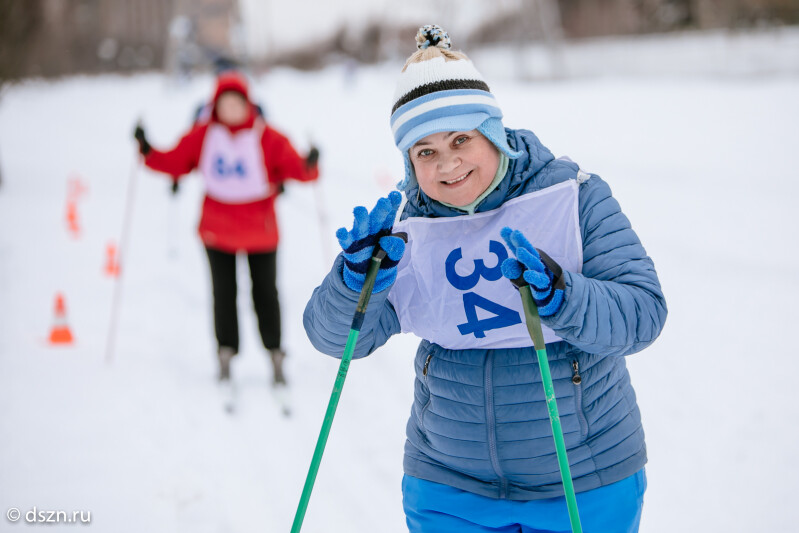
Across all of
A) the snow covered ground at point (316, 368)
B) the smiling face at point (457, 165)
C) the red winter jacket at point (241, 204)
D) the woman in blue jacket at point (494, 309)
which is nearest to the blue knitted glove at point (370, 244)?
the woman in blue jacket at point (494, 309)

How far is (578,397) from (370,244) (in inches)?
27.4

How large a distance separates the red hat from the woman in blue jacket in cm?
303

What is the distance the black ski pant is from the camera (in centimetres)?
493

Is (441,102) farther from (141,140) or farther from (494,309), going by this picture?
(141,140)

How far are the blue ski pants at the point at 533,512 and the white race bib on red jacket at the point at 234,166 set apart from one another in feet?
10.6

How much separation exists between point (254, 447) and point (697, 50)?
18614 mm

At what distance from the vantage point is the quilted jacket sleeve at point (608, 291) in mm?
1709

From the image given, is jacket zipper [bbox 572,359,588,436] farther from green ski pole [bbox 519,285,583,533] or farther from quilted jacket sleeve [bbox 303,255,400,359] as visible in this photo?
quilted jacket sleeve [bbox 303,255,400,359]

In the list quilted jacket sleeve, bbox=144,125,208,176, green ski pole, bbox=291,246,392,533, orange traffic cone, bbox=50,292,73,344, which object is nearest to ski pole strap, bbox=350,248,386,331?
green ski pole, bbox=291,246,392,533

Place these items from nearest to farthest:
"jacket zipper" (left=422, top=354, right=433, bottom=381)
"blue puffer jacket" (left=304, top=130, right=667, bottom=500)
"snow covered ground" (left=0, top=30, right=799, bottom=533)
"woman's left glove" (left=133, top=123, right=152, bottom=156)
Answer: "blue puffer jacket" (left=304, top=130, right=667, bottom=500) < "jacket zipper" (left=422, top=354, right=433, bottom=381) < "snow covered ground" (left=0, top=30, right=799, bottom=533) < "woman's left glove" (left=133, top=123, right=152, bottom=156)

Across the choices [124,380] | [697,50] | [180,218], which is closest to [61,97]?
[180,218]

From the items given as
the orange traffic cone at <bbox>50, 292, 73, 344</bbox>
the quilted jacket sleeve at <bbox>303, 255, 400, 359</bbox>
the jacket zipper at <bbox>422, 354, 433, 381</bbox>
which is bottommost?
the orange traffic cone at <bbox>50, 292, 73, 344</bbox>

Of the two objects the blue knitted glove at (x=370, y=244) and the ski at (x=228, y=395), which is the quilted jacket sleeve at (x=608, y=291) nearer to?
the blue knitted glove at (x=370, y=244)

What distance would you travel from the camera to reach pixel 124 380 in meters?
5.41
